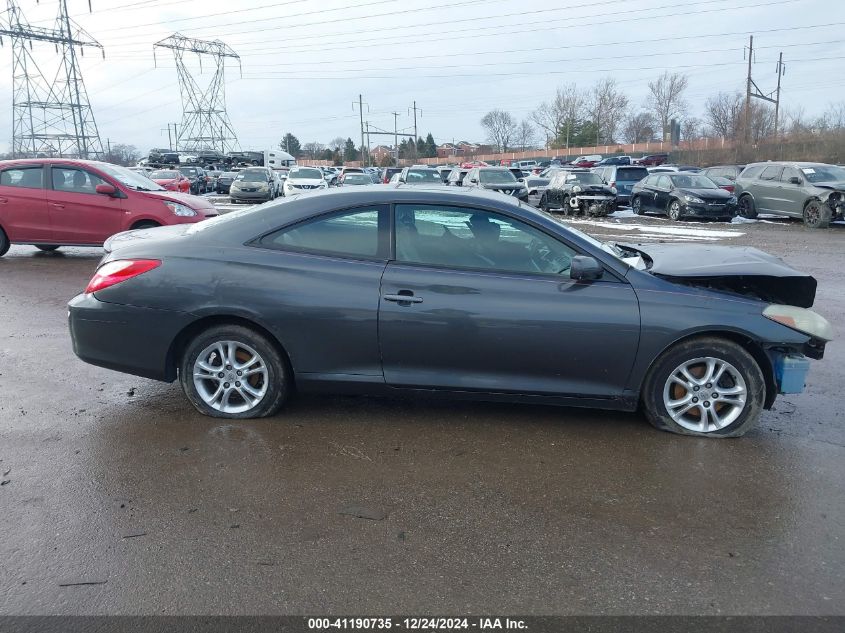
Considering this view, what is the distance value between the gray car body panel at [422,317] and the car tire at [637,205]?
1778cm

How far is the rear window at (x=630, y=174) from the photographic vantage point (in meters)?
23.3

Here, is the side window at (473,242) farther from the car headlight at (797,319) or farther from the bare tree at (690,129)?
the bare tree at (690,129)

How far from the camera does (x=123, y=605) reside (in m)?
2.56

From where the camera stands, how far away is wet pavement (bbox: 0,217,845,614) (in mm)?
2652

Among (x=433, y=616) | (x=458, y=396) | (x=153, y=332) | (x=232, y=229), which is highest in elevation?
(x=232, y=229)

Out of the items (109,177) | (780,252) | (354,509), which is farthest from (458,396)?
(780,252)

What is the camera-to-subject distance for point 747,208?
1945cm

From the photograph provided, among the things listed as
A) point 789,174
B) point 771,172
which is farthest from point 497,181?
point 789,174

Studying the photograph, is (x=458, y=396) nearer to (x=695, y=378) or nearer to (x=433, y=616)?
(x=695, y=378)

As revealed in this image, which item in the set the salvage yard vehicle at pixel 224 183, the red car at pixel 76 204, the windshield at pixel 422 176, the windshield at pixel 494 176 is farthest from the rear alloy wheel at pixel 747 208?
the salvage yard vehicle at pixel 224 183

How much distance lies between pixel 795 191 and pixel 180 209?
15380mm

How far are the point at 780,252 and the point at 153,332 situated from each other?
12.0 metres

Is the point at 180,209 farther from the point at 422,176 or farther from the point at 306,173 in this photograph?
the point at 306,173

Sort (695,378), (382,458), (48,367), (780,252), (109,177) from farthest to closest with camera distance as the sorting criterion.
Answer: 1. (780,252)
2. (109,177)
3. (48,367)
4. (695,378)
5. (382,458)
